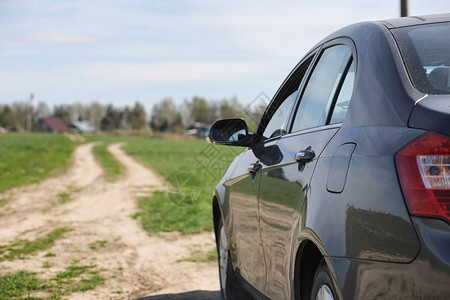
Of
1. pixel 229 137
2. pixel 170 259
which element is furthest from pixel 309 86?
pixel 170 259

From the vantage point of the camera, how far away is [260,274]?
362cm

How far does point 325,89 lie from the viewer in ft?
10.0

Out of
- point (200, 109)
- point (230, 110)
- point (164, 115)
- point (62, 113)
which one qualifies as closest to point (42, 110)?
point (62, 113)

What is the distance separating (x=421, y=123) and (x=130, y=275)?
16.4 ft

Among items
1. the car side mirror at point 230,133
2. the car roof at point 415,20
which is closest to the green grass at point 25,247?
the car side mirror at point 230,133

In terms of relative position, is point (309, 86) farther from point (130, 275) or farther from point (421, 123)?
point (130, 275)

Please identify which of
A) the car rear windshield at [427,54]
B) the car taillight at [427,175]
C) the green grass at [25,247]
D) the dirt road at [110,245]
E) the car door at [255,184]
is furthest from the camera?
the green grass at [25,247]

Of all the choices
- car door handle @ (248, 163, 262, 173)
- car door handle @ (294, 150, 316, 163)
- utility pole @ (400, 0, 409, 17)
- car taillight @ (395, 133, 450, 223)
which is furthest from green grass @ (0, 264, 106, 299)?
utility pole @ (400, 0, 409, 17)

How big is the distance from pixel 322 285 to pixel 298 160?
1.98ft

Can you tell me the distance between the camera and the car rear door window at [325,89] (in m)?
2.77

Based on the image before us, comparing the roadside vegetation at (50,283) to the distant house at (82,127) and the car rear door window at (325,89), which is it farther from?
the distant house at (82,127)

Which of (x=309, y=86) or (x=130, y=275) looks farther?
(x=130, y=275)

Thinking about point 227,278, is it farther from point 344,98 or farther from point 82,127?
point 82,127

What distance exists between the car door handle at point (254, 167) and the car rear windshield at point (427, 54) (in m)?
1.31
